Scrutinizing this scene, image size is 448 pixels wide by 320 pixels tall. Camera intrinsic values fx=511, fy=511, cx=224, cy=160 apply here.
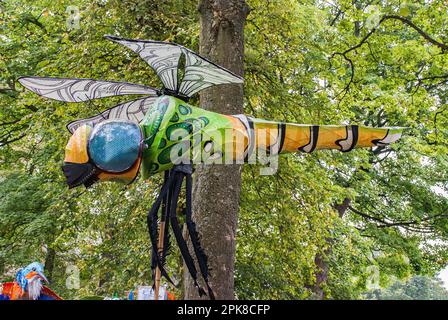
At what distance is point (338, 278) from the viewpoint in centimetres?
1071

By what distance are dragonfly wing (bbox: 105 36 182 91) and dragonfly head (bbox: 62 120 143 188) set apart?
0.51 metres

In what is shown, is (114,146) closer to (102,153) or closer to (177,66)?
(102,153)

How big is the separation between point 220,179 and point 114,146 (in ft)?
4.07

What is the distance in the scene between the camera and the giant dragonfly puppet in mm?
2764

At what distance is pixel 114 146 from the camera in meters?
2.74

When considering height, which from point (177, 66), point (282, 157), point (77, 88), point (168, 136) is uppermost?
point (282, 157)

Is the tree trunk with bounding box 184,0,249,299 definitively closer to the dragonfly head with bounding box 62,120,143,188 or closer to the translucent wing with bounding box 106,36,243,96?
the translucent wing with bounding box 106,36,243,96

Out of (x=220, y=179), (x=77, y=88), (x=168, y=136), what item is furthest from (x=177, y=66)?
(x=220, y=179)

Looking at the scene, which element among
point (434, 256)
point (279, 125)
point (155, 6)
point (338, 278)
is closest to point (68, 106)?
point (155, 6)

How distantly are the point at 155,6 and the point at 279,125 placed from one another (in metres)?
3.85

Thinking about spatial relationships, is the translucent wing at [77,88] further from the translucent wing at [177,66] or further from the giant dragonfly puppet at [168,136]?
the translucent wing at [177,66]

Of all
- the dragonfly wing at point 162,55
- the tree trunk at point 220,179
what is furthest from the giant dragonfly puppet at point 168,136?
the tree trunk at point 220,179

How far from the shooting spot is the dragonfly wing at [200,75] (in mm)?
3115

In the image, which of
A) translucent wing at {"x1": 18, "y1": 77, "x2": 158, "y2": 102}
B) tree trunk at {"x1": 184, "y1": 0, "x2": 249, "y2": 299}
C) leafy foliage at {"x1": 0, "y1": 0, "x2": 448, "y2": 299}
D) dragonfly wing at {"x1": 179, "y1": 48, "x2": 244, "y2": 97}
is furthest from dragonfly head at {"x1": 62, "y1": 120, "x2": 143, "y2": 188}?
leafy foliage at {"x1": 0, "y1": 0, "x2": 448, "y2": 299}
